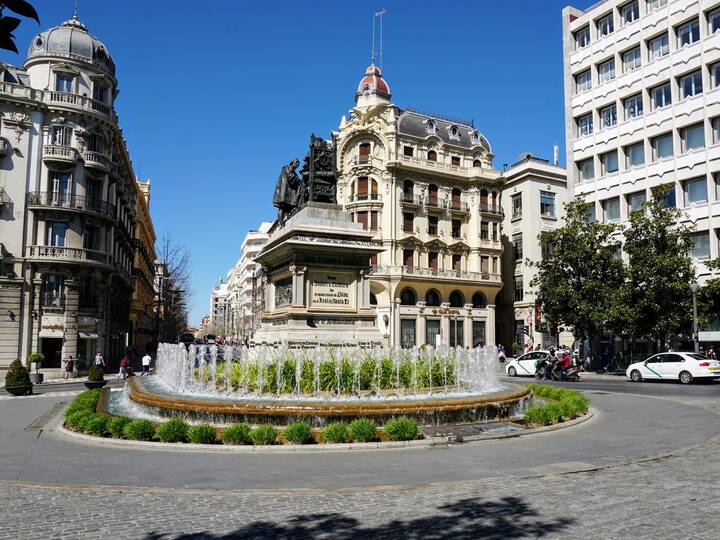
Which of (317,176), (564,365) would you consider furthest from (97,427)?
(564,365)

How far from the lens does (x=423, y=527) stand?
6285mm

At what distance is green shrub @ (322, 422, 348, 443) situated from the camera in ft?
35.9

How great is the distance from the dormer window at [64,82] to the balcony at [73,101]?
713 mm

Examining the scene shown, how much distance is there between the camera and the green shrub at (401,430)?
Result: 11.1 meters

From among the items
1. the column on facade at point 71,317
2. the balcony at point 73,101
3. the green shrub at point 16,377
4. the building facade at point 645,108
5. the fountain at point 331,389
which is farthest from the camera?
the balcony at point 73,101

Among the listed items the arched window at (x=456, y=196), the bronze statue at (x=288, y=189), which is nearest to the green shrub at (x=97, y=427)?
the bronze statue at (x=288, y=189)

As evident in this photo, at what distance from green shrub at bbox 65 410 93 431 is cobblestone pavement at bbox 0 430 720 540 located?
4092mm

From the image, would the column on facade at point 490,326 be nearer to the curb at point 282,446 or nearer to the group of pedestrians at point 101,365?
the group of pedestrians at point 101,365

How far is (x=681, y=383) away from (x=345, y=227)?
1880 cm

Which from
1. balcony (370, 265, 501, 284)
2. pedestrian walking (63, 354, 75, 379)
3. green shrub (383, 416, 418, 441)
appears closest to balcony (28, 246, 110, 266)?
pedestrian walking (63, 354, 75, 379)

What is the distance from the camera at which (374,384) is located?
15117 mm

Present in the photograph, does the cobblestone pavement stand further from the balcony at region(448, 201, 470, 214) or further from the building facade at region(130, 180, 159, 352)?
the balcony at region(448, 201, 470, 214)

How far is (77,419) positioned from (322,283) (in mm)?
7665

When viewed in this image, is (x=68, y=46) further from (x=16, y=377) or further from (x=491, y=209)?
(x=491, y=209)
